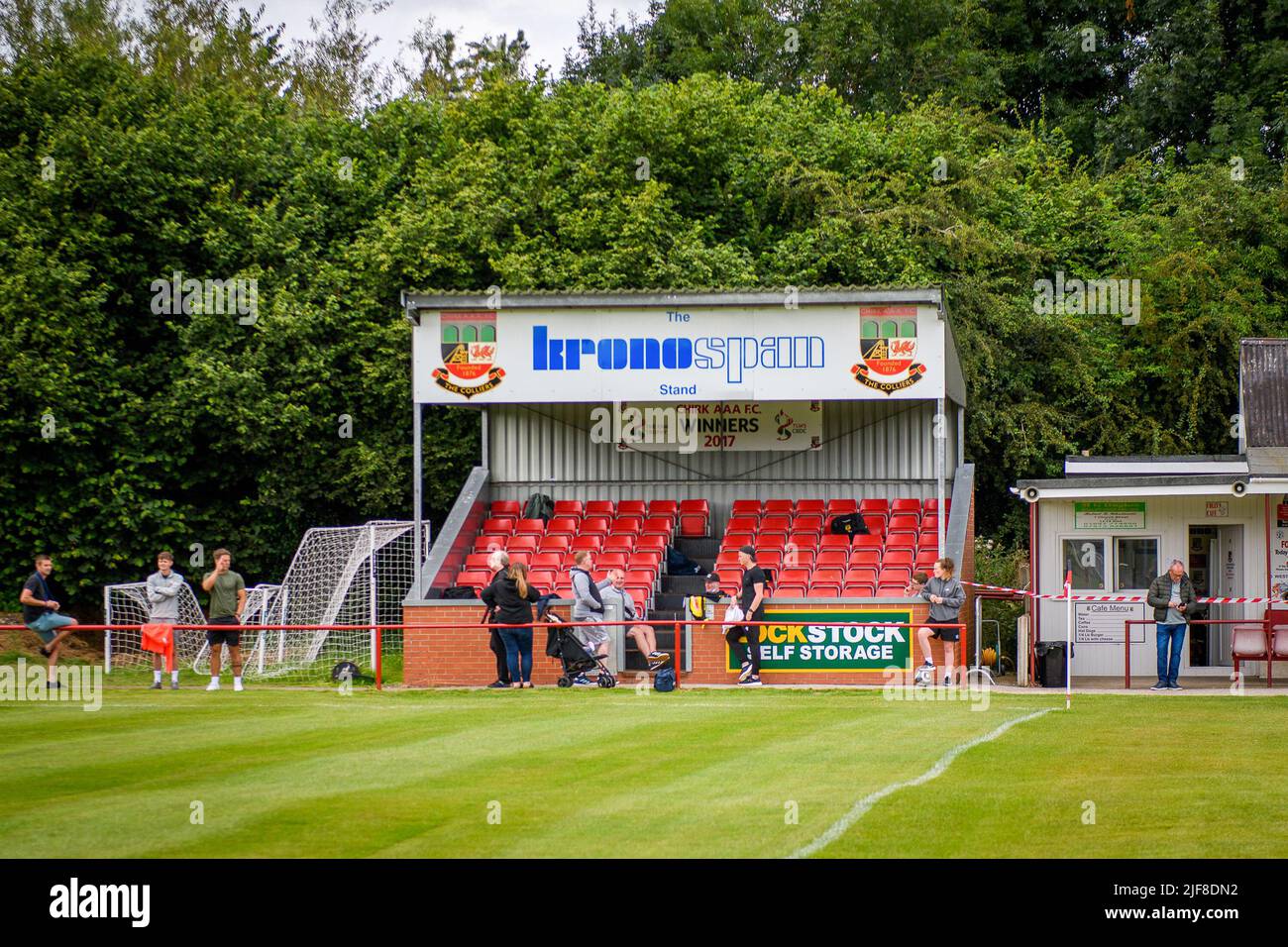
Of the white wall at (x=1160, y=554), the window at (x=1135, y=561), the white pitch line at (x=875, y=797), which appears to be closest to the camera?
the white pitch line at (x=875, y=797)

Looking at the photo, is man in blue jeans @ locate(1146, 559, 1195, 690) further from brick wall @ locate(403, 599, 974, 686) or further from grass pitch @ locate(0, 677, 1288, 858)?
grass pitch @ locate(0, 677, 1288, 858)

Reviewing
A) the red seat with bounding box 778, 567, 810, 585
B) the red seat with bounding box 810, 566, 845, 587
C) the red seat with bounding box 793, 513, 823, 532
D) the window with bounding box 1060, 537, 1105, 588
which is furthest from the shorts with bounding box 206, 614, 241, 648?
the window with bounding box 1060, 537, 1105, 588

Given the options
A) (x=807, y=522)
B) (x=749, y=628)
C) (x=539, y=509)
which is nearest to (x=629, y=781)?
(x=749, y=628)

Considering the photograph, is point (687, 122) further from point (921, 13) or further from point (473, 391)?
point (921, 13)

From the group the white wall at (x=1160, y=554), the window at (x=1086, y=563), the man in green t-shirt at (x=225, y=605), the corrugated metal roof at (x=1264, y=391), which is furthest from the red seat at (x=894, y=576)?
the man in green t-shirt at (x=225, y=605)

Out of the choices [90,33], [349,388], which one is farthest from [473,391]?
[90,33]

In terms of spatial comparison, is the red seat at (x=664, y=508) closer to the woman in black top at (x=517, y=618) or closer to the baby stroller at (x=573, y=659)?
the baby stroller at (x=573, y=659)

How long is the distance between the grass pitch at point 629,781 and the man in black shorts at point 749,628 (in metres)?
4.02

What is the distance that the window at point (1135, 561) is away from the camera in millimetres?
25953

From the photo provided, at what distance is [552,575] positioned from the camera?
28.0 m

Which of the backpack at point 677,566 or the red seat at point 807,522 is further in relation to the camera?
the red seat at point 807,522

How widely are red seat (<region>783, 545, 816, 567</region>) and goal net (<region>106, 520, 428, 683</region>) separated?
6.03 m

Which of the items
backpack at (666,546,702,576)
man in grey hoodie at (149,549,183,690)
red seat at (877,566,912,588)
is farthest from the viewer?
backpack at (666,546,702,576)
